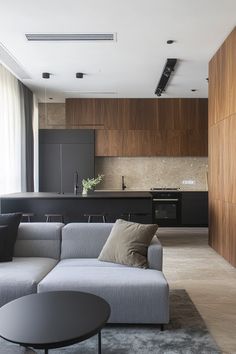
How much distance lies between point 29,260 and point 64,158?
486 centimetres

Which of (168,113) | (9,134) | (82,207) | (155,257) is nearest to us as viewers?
(155,257)

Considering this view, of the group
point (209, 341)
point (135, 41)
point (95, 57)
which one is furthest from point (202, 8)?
point (209, 341)

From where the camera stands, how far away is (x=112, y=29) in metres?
4.34

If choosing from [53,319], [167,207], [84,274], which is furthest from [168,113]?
[53,319]

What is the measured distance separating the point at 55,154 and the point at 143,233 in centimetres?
517

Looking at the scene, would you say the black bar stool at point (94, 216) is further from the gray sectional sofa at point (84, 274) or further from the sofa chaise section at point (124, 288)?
the sofa chaise section at point (124, 288)

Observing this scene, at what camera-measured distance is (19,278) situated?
2631 mm

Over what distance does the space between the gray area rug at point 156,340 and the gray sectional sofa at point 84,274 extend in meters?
0.09

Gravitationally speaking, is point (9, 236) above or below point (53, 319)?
above

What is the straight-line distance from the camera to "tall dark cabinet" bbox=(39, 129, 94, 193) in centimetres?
780

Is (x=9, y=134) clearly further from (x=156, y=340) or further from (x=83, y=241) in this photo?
(x=156, y=340)

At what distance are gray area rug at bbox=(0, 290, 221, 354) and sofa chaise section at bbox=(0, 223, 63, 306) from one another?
1.47ft

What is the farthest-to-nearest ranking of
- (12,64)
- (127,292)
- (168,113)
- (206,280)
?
(168,113)
(12,64)
(206,280)
(127,292)

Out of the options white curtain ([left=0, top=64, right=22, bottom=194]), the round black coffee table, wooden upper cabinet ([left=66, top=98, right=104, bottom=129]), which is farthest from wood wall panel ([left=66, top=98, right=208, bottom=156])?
the round black coffee table
